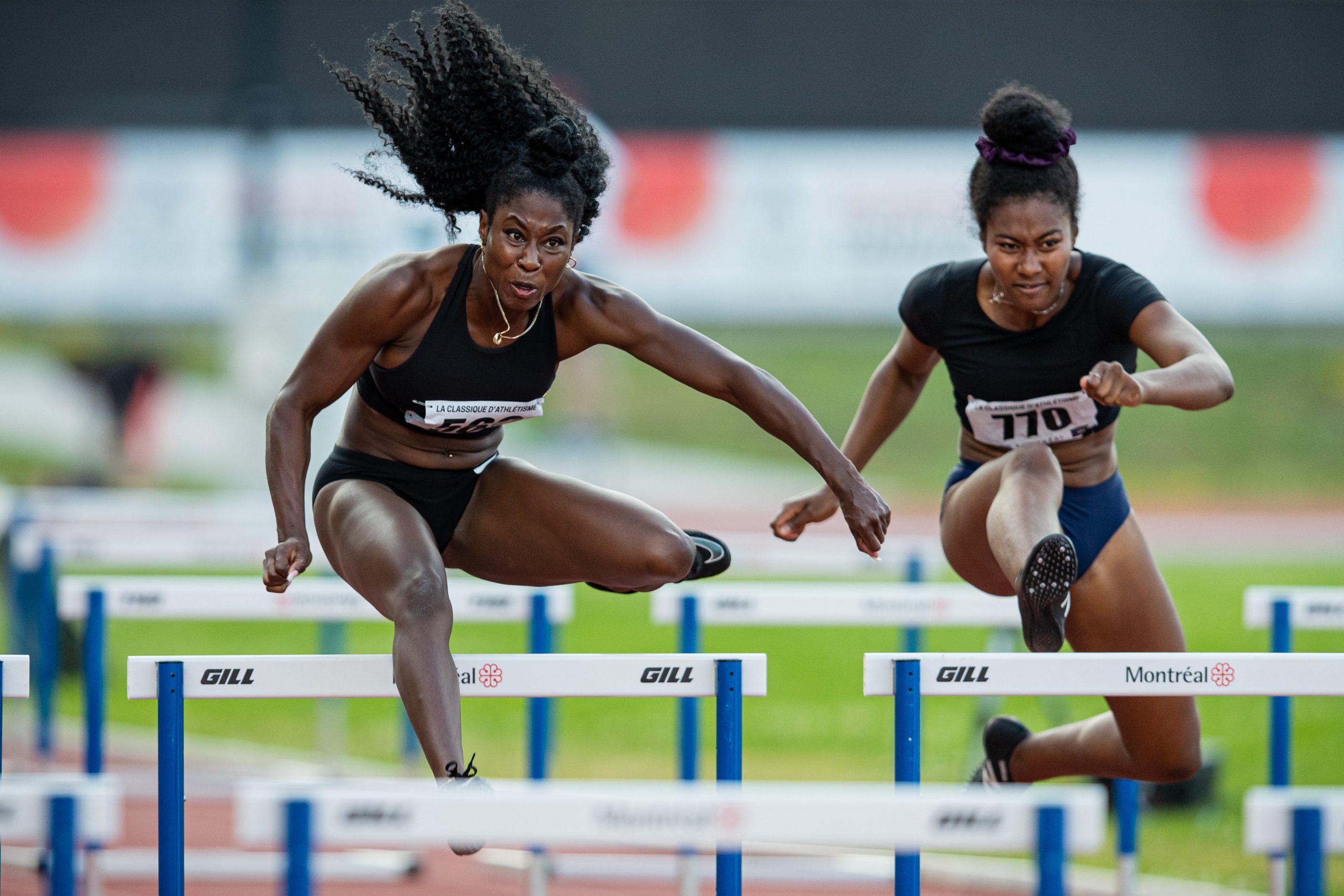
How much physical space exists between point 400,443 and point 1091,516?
1.68 meters

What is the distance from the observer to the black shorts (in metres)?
3.43

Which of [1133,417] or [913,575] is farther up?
[1133,417]

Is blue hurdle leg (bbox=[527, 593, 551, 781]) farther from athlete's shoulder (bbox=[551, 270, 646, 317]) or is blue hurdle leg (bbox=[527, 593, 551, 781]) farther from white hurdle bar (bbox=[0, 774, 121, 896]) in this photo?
white hurdle bar (bbox=[0, 774, 121, 896])

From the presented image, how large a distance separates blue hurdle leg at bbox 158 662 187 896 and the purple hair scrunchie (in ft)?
7.02

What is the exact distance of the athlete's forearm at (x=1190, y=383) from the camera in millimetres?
3014

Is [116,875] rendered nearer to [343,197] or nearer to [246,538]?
[246,538]

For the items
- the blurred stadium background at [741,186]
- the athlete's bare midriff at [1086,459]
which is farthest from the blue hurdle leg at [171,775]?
the blurred stadium background at [741,186]

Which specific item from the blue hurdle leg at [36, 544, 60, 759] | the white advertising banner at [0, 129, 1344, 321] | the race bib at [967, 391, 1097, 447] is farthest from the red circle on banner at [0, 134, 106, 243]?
the race bib at [967, 391, 1097, 447]

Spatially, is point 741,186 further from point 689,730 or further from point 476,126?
point 476,126

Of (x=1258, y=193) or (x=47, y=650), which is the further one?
(x=1258, y=193)

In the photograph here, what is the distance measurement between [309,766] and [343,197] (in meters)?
9.51

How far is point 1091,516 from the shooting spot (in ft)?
11.9

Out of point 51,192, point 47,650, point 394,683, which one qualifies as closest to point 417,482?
point 394,683

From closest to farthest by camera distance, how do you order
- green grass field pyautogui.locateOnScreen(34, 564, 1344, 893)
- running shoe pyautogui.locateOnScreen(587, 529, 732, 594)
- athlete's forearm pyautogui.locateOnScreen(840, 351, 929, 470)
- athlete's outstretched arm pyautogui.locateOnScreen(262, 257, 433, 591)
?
athlete's outstretched arm pyautogui.locateOnScreen(262, 257, 433, 591), running shoe pyautogui.locateOnScreen(587, 529, 732, 594), athlete's forearm pyautogui.locateOnScreen(840, 351, 929, 470), green grass field pyautogui.locateOnScreen(34, 564, 1344, 893)
